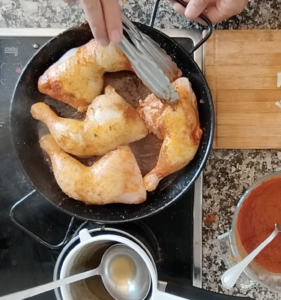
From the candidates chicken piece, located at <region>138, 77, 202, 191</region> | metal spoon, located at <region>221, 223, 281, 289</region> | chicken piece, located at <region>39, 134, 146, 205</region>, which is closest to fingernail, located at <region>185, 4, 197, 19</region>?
chicken piece, located at <region>138, 77, 202, 191</region>

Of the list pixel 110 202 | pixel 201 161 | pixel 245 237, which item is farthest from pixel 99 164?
pixel 245 237

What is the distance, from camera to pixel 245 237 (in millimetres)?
814

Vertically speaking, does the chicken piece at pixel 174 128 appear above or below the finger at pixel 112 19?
below

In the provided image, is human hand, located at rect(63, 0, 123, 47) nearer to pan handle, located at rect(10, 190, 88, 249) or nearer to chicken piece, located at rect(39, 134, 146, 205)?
chicken piece, located at rect(39, 134, 146, 205)

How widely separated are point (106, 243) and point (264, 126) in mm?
359

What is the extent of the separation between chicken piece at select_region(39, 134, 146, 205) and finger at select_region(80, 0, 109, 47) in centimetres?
22

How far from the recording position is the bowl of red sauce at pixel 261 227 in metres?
0.81

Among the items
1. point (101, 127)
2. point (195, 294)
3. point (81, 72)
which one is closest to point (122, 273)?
point (195, 294)

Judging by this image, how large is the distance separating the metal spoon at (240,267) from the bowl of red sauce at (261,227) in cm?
1

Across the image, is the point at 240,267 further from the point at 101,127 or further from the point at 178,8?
the point at 178,8

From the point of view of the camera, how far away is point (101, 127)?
78 cm

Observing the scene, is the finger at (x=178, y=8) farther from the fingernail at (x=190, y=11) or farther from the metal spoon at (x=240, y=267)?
the metal spoon at (x=240, y=267)

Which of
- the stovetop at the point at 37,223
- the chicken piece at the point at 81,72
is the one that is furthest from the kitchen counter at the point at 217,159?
the chicken piece at the point at 81,72

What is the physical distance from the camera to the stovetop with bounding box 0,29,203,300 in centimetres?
86
